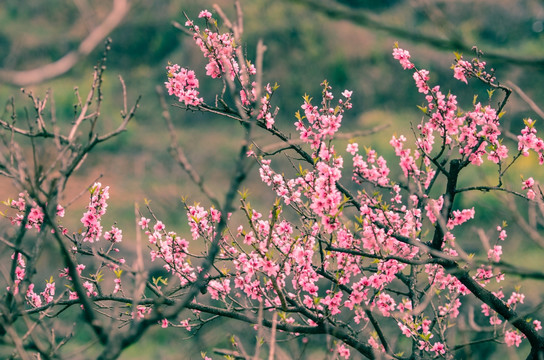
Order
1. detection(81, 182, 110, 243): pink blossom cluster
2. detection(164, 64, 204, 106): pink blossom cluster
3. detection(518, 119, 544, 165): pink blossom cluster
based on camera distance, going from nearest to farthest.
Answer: detection(518, 119, 544, 165): pink blossom cluster < detection(81, 182, 110, 243): pink blossom cluster < detection(164, 64, 204, 106): pink blossom cluster

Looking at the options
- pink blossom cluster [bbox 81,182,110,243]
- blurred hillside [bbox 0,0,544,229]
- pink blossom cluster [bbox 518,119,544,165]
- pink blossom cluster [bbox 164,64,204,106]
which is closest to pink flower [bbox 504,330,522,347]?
pink blossom cluster [bbox 518,119,544,165]

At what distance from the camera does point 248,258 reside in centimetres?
447

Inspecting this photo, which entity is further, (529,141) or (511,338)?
(511,338)

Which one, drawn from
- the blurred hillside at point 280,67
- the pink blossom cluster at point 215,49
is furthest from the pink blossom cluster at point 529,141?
the blurred hillside at point 280,67

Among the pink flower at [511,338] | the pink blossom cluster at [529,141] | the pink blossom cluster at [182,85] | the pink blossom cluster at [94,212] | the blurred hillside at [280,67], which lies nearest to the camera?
the pink blossom cluster at [529,141]

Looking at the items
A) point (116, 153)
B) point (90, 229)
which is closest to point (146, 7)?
point (116, 153)

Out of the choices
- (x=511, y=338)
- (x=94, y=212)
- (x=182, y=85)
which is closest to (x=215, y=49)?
(x=182, y=85)

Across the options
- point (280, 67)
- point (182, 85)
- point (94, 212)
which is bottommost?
point (94, 212)

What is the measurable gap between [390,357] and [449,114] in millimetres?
2342

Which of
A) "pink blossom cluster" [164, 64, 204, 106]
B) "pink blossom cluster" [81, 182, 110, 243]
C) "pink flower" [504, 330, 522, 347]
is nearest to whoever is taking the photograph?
"pink blossom cluster" [81, 182, 110, 243]

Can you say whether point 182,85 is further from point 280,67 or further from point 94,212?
point 280,67

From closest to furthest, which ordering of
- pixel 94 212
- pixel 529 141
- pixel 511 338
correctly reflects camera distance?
pixel 529 141 < pixel 94 212 < pixel 511 338

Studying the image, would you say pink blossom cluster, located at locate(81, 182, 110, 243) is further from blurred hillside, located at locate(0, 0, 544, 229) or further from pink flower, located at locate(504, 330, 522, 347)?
blurred hillside, located at locate(0, 0, 544, 229)

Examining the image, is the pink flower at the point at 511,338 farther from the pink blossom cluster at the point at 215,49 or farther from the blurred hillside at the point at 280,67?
the blurred hillside at the point at 280,67
